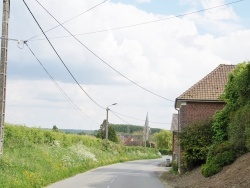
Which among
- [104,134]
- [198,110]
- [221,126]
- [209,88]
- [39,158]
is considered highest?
[209,88]

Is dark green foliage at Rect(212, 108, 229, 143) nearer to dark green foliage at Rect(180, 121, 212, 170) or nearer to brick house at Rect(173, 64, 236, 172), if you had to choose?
dark green foliage at Rect(180, 121, 212, 170)

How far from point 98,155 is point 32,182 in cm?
3240

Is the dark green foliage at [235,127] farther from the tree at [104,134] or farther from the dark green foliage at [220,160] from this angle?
the tree at [104,134]

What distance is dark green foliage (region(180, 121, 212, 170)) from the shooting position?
30.0 metres

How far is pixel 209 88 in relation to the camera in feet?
114

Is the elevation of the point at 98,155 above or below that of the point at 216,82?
below

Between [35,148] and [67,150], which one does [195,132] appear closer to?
[35,148]

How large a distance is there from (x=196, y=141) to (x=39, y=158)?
9784mm

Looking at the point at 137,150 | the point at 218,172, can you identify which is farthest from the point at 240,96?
the point at 137,150

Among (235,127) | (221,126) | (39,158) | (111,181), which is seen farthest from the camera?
(39,158)

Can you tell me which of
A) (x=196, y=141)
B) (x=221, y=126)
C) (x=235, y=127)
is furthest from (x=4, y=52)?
(x=196, y=141)

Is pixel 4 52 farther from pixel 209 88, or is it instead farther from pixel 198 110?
pixel 209 88

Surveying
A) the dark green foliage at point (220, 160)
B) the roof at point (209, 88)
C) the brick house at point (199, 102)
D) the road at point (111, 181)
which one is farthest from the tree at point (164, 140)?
the dark green foliage at point (220, 160)

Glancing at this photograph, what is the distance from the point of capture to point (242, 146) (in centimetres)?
2259
